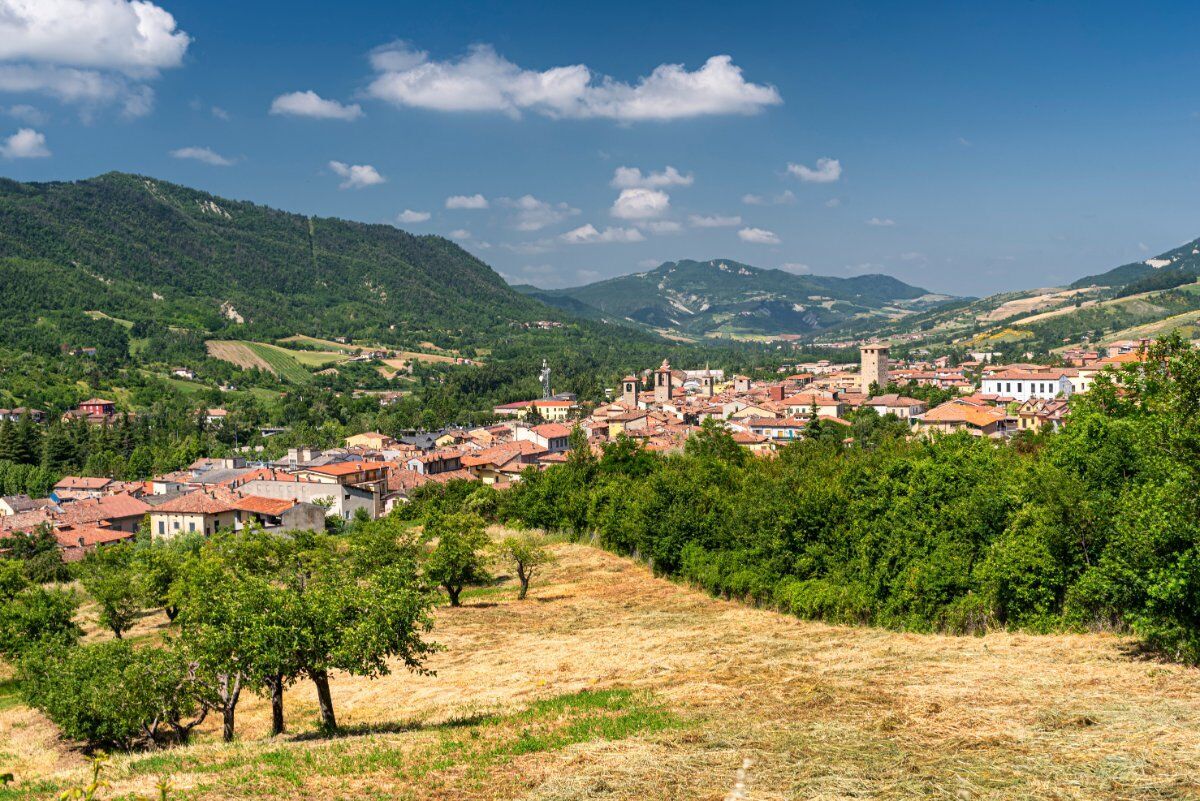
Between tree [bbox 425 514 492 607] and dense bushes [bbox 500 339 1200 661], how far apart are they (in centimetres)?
827

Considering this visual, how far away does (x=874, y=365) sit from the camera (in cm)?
14112

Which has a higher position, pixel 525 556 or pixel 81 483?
pixel 525 556

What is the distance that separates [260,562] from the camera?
44.6 metres

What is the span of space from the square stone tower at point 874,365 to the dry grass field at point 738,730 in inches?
4817

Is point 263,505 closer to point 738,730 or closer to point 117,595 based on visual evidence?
point 117,595

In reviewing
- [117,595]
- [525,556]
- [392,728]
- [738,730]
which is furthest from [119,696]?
[117,595]

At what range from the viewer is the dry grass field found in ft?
37.1

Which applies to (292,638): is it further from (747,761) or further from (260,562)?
(260,562)

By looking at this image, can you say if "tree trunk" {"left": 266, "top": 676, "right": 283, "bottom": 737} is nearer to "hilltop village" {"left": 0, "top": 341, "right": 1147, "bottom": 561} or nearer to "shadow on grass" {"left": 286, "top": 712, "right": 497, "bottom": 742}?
"shadow on grass" {"left": 286, "top": 712, "right": 497, "bottom": 742}

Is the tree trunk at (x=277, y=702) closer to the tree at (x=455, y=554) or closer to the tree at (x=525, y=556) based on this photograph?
the tree at (x=455, y=554)

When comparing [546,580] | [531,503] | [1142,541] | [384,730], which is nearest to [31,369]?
[531,503]

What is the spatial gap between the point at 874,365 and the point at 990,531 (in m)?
120

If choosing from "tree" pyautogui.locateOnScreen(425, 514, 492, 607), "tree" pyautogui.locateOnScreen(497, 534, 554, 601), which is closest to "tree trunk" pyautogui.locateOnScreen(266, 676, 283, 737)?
"tree" pyautogui.locateOnScreen(425, 514, 492, 607)

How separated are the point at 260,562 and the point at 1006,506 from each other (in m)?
36.5
